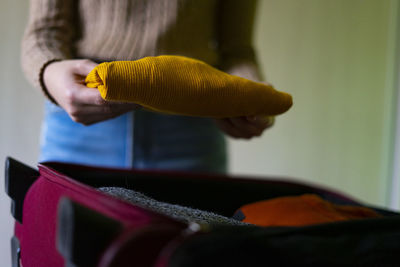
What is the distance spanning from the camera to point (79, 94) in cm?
37

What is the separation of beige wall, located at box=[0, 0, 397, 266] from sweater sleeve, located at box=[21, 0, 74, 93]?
1.17 ft

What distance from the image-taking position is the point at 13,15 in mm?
864

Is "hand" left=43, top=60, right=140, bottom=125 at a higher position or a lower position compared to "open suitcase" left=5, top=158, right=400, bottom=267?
higher

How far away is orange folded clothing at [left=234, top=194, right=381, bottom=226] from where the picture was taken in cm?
44

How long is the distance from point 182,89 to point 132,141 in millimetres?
310

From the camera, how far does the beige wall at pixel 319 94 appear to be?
2.85 feet

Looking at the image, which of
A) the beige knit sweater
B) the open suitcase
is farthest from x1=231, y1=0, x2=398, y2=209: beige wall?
the open suitcase

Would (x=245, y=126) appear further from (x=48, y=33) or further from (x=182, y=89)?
(x=48, y=33)

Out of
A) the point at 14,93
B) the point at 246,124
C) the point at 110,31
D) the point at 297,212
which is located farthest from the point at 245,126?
the point at 14,93

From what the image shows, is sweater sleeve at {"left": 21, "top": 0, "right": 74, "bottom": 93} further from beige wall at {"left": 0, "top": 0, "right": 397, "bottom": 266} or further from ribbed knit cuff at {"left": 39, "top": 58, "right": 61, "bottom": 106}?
beige wall at {"left": 0, "top": 0, "right": 397, "bottom": 266}

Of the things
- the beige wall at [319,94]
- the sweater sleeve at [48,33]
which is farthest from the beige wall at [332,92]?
the sweater sleeve at [48,33]

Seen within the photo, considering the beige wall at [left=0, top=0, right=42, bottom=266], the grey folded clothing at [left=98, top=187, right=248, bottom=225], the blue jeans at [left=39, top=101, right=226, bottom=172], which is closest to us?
the grey folded clothing at [left=98, top=187, right=248, bottom=225]

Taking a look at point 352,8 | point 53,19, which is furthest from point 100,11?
point 352,8

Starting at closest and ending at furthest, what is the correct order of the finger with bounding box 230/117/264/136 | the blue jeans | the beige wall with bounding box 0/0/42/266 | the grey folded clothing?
1. the grey folded clothing
2. the finger with bounding box 230/117/264/136
3. the blue jeans
4. the beige wall with bounding box 0/0/42/266
